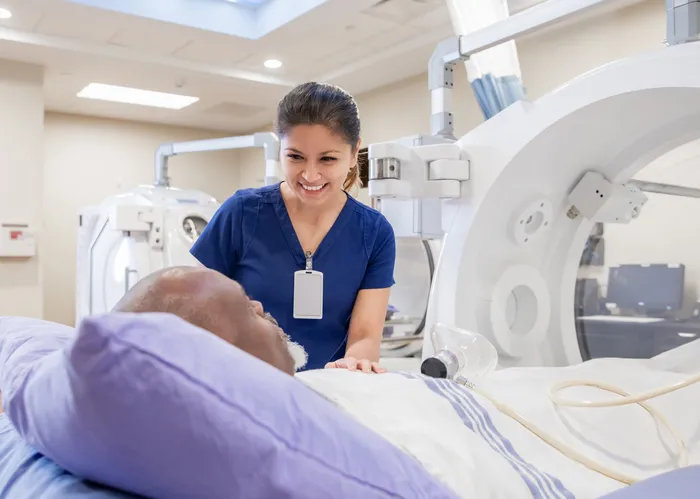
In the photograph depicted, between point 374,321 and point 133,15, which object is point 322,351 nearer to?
point 374,321

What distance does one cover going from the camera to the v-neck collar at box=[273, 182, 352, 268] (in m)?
1.31

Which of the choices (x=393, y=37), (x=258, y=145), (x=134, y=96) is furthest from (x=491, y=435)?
(x=134, y=96)

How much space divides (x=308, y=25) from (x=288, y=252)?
9.43 ft

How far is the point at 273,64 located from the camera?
4637mm

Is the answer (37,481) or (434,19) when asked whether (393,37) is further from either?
(37,481)

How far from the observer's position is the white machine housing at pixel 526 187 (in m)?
1.07

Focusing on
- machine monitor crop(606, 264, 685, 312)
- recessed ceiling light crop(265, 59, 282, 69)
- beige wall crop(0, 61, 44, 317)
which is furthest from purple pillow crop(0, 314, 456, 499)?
beige wall crop(0, 61, 44, 317)

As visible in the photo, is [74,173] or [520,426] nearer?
[520,426]

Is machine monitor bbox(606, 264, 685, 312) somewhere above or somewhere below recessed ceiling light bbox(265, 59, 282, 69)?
below

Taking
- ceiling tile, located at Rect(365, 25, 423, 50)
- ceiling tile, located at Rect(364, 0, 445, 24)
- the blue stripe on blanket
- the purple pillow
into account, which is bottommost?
the blue stripe on blanket

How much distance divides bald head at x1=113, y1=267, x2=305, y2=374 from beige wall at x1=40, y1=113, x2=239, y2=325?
568cm

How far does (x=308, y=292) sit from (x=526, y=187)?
46 cm

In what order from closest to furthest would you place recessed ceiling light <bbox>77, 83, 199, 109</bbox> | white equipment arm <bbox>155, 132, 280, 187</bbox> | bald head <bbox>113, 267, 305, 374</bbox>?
1. bald head <bbox>113, 267, 305, 374</bbox>
2. white equipment arm <bbox>155, 132, 280, 187</bbox>
3. recessed ceiling light <bbox>77, 83, 199, 109</bbox>

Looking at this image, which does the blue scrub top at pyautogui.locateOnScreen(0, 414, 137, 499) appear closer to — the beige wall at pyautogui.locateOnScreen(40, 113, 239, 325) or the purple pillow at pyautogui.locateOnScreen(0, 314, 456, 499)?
the purple pillow at pyautogui.locateOnScreen(0, 314, 456, 499)
